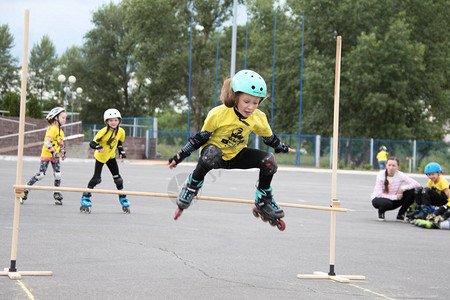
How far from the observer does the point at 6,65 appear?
81000mm

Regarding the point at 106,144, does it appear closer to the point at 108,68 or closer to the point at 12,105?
the point at 12,105

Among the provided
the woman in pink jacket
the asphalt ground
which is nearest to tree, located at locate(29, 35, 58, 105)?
the asphalt ground

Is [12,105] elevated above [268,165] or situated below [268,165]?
above

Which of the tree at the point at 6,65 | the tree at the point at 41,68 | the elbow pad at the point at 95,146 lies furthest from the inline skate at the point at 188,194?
the tree at the point at 41,68

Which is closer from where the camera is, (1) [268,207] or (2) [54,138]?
(1) [268,207]

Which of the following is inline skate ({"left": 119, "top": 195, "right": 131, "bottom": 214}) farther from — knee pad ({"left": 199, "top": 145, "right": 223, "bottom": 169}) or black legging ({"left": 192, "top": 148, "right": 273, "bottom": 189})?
knee pad ({"left": 199, "top": 145, "right": 223, "bottom": 169})

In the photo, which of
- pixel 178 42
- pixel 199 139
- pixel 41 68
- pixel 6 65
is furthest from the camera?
pixel 41 68

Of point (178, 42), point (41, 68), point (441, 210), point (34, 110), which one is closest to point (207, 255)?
point (441, 210)

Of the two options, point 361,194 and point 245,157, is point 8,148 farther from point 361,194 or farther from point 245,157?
point 245,157

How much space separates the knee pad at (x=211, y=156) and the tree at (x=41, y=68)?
86.9 meters

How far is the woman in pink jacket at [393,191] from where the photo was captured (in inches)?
525

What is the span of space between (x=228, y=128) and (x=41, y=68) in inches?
3469

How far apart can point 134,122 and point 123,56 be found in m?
25.1

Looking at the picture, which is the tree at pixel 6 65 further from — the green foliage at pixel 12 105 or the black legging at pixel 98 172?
the black legging at pixel 98 172
